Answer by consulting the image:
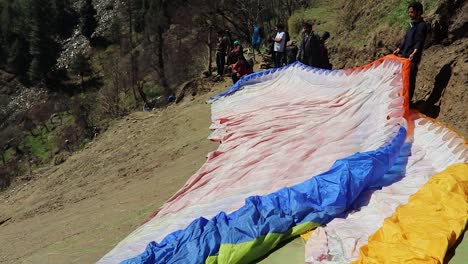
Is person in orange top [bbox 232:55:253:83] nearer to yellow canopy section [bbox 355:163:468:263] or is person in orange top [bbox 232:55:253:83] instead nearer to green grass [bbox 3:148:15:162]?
yellow canopy section [bbox 355:163:468:263]

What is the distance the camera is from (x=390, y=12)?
388 inches

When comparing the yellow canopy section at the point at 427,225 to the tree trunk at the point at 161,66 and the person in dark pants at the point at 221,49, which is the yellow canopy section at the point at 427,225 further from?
the tree trunk at the point at 161,66

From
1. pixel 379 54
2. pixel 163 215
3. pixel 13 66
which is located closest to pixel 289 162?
pixel 163 215

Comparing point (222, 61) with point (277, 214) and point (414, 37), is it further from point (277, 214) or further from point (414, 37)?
point (277, 214)

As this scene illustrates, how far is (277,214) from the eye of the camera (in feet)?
13.3

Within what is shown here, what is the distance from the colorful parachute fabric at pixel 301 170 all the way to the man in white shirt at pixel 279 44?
3.06 meters

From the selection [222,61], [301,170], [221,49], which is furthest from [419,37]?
[222,61]

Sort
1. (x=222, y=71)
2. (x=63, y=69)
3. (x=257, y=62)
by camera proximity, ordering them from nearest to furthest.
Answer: (x=222, y=71)
(x=257, y=62)
(x=63, y=69)

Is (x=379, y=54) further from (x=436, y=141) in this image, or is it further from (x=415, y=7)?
(x=436, y=141)

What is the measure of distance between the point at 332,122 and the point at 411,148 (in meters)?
1.42

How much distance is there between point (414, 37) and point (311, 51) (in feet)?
11.2

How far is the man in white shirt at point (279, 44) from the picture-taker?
11117 millimetres

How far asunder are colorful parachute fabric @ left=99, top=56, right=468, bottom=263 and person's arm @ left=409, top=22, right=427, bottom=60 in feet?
0.52

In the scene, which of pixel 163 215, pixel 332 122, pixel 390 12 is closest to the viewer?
pixel 163 215
